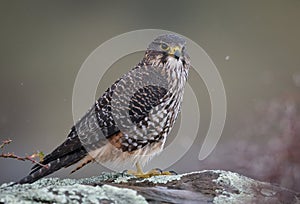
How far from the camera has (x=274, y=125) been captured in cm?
134

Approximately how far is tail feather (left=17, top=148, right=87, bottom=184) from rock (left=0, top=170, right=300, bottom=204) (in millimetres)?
27

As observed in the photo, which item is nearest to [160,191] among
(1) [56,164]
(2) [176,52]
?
(1) [56,164]

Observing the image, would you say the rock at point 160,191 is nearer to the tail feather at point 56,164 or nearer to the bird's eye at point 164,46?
the tail feather at point 56,164

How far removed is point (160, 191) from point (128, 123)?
2.12 ft

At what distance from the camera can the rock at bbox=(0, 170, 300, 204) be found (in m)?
1.49

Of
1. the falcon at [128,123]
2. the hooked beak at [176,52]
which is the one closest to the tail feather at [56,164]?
the falcon at [128,123]

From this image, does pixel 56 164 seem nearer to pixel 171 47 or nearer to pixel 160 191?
pixel 160 191

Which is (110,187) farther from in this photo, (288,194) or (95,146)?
(95,146)

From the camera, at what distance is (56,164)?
7.14 ft

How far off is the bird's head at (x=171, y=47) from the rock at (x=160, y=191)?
672 millimetres

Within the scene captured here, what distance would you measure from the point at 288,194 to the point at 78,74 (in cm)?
187

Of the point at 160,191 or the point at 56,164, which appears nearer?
the point at 160,191

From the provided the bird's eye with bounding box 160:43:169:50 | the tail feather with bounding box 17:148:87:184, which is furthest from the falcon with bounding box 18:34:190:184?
the bird's eye with bounding box 160:43:169:50

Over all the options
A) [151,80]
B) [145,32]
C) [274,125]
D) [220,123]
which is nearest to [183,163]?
[220,123]
